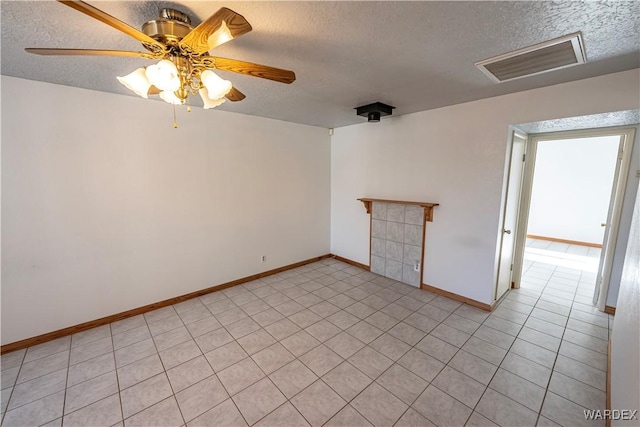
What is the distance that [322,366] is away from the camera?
6.84ft

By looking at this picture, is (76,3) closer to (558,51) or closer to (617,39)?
(558,51)

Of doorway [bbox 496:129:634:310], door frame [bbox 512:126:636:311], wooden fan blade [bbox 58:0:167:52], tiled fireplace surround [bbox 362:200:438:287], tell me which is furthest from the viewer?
tiled fireplace surround [bbox 362:200:438:287]

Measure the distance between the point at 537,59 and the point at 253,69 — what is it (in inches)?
77.7

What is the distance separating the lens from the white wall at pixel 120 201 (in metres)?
2.24

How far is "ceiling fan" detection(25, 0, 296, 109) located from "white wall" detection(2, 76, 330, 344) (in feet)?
4.94

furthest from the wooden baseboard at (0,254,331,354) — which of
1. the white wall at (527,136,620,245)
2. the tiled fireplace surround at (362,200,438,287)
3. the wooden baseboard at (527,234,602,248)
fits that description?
the wooden baseboard at (527,234,602,248)

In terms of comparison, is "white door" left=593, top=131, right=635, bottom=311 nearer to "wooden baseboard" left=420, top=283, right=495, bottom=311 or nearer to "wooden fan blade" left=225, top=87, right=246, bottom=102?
"wooden baseboard" left=420, top=283, right=495, bottom=311

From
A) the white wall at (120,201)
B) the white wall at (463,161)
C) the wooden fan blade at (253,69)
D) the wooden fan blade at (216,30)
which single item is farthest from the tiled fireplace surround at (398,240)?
the wooden fan blade at (216,30)

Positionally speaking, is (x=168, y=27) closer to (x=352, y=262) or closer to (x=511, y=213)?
(x=511, y=213)

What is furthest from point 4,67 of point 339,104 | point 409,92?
point 409,92

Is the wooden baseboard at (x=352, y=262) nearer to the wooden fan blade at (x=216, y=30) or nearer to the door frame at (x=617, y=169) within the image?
the door frame at (x=617, y=169)

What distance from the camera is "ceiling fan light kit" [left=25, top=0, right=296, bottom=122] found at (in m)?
1.07

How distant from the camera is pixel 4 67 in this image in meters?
1.95

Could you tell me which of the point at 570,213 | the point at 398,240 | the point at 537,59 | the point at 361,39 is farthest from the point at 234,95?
the point at 570,213
